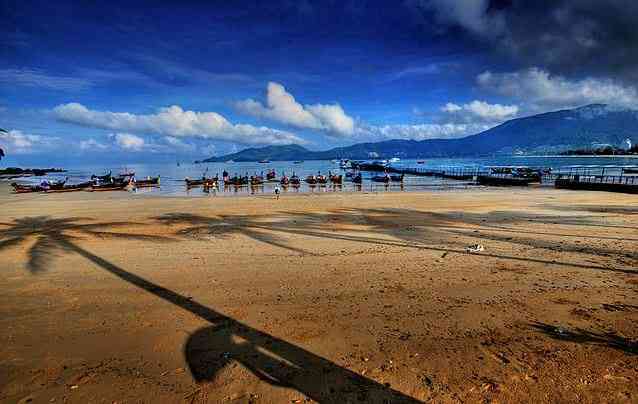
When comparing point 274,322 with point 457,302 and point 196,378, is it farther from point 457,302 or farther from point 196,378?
point 457,302

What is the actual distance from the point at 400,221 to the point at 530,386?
12.6 metres

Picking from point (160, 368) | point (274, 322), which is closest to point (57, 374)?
point (160, 368)

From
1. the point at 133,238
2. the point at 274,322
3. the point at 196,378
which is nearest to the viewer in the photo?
the point at 196,378

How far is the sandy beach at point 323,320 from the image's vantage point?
4.09 meters

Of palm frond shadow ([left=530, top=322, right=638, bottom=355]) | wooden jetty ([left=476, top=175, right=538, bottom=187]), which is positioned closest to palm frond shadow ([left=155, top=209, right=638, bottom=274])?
palm frond shadow ([left=530, top=322, right=638, bottom=355])

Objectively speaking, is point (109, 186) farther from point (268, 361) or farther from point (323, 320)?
point (268, 361)

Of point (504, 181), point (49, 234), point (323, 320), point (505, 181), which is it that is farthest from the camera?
point (504, 181)

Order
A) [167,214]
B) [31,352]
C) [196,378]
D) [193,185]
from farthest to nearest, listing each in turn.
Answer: [193,185] → [167,214] → [31,352] → [196,378]

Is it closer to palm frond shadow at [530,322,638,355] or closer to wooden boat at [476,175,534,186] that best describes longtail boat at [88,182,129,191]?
palm frond shadow at [530,322,638,355]

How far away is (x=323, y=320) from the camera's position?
5.84m

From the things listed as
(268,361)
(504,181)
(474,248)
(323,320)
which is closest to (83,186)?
(474,248)

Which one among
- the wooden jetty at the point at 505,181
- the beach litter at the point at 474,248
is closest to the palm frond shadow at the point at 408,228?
the beach litter at the point at 474,248

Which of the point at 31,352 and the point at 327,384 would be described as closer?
the point at 327,384

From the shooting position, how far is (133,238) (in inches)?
518
